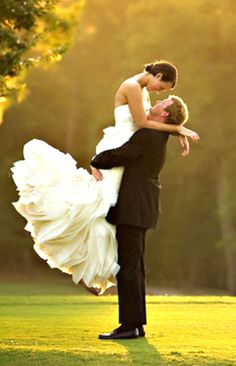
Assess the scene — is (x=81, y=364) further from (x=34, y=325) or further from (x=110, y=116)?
(x=110, y=116)

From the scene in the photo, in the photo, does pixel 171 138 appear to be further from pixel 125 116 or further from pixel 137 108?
pixel 137 108

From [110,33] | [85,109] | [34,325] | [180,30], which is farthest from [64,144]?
[34,325]

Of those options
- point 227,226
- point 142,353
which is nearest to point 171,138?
point 227,226

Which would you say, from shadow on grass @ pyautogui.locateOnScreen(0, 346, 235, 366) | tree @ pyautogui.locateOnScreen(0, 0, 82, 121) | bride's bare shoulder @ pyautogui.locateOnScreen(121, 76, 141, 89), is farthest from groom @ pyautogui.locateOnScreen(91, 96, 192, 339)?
tree @ pyautogui.locateOnScreen(0, 0, 82, 121)

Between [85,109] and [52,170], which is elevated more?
[85,109]

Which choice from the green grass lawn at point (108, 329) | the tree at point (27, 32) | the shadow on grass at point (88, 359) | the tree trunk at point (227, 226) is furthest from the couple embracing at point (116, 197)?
the tree trunk at point (227, 226)

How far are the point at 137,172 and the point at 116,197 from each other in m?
0.25

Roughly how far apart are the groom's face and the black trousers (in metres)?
0.86

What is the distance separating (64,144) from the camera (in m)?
49.0

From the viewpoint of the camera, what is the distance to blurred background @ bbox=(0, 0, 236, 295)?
43.2m

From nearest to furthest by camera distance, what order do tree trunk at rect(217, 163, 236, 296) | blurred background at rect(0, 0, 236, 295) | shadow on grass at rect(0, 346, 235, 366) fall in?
1. shadow on grass at rect(0, 346, 235, 366)
2. tree trunk at rect(217, 163, 236, 296)
3. blurred background at rect(0, 0, 236, 295)

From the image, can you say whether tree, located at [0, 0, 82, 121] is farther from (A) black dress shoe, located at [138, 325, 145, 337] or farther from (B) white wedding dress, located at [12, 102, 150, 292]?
(A) black dress shoe, located at [138, 325, 145, 337]

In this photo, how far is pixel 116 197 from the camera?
918cm

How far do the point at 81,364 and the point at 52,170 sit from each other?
2049mm
